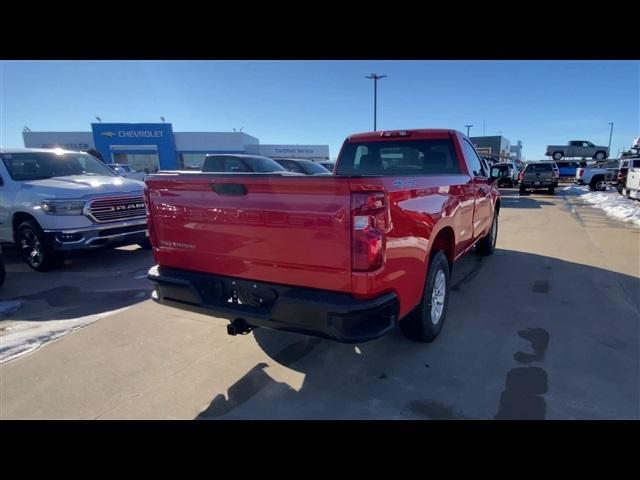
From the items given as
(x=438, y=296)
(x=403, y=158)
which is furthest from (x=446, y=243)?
(x=403, y=158)

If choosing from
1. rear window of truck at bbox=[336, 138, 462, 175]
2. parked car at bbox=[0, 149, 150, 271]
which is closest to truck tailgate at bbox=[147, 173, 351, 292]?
rear window of truck at bbox=[336, 138, 462, 175]

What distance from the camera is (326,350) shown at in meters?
3.33

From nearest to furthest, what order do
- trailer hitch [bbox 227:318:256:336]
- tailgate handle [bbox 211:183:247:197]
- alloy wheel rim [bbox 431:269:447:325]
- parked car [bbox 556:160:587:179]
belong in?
tailgate handle [bbox 211:183:247:197] < trailer hitch [bbox 227:318:256:336] < alloy wheel rim [bbox 431:269:447:325] < parked car [bbox 556:160:587:179]

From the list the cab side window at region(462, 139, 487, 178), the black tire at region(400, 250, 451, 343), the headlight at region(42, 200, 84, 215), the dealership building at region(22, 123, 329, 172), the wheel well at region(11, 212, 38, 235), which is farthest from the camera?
the dealership building at region(22, 123, 329, 172)

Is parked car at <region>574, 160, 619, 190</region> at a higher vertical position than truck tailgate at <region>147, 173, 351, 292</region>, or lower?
lower

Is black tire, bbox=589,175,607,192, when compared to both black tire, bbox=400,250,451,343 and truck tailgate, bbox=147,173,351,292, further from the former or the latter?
truck tailgate, bbox=147,173,351,292

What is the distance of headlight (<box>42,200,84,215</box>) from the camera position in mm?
5582

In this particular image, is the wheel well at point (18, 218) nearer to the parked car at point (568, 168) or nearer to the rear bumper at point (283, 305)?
the rear bumper at point (283, 305)

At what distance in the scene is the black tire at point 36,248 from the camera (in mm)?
5727

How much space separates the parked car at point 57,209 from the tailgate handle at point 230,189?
4.35m

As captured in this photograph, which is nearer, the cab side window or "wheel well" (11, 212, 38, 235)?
the cab side window

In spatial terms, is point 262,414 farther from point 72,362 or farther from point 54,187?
point 54,187

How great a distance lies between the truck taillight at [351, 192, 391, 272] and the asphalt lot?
1.13m

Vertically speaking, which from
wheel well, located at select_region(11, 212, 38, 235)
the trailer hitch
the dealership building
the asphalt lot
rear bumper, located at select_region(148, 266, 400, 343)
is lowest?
the asphalt lot
